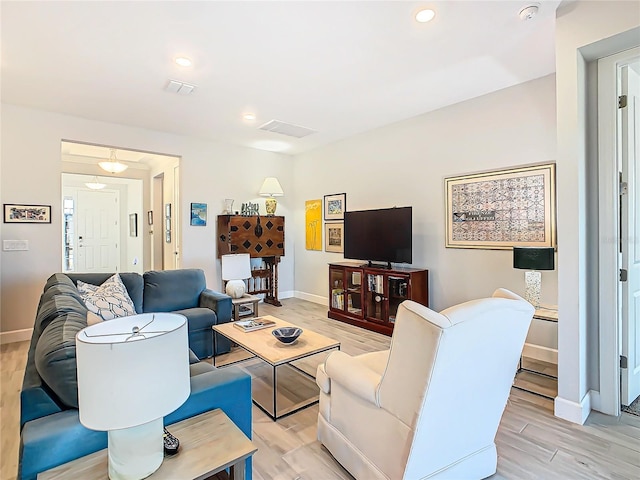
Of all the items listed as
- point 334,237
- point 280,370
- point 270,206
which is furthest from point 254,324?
point 270,206

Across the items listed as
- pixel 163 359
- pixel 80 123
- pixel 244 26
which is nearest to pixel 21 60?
pixel 80 123

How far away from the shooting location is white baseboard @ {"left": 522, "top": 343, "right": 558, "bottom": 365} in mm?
3322

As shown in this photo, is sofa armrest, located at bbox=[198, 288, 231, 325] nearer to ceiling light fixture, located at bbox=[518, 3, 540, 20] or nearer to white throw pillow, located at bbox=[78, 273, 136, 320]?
white throw pillow, located at bbox=[78, 273, 136, 320]

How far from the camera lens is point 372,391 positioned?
158 centimetres

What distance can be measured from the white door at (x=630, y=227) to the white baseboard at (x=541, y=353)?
79 cm

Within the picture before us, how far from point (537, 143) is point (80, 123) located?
5324 millimetres

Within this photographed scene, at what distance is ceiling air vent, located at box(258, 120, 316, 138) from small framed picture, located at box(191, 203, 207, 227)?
1.60 m

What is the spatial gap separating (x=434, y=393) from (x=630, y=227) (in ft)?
7.00

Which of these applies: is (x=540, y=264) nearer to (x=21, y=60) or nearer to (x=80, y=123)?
(x=21, y=60)

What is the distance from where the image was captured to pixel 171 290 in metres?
3.77

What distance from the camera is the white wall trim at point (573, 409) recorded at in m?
2.28

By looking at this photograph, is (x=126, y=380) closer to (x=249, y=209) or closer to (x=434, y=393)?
(x=434, y=393)

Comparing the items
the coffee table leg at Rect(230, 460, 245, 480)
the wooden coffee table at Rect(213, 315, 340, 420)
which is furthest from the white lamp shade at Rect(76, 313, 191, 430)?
the wooden coffee table at Rect(213, 315, 340, 420)

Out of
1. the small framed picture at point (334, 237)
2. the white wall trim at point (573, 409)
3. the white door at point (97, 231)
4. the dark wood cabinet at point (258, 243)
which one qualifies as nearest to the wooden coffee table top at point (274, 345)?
the white wall trim at point (573, 409)
